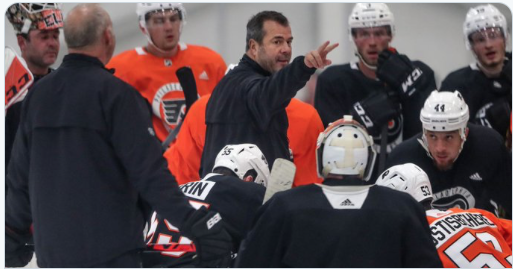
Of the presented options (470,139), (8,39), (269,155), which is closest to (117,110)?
(269,155)

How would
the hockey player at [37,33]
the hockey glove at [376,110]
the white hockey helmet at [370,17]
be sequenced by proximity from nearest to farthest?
the hockey player at [37,33]
the hockey glove at [376,110]
the white hockey helmet at [370,17]

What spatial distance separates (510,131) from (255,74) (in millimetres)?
1525

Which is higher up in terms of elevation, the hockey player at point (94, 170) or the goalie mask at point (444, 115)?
the hockey player at point (94, 170)

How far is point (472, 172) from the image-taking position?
5793 millimetres

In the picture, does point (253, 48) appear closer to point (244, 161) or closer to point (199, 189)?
point (244, 161)

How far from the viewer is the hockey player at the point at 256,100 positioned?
505cm

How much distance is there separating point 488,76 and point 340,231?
8.75 ft

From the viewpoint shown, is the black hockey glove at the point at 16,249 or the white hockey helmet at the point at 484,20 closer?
the black hockey glove at the point at 16,249

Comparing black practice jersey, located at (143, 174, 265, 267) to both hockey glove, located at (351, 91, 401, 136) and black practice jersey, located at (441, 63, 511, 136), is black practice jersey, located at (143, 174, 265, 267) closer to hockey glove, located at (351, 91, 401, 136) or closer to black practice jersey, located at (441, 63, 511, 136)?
hockey glove, located at (351, 91, 401, 136)

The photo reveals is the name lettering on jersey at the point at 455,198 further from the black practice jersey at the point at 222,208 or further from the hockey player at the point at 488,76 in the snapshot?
the black practice jersey at the point at 222,208

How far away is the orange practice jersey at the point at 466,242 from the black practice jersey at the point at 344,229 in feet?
1.98

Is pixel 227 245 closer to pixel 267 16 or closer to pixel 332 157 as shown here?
pixel 332 157

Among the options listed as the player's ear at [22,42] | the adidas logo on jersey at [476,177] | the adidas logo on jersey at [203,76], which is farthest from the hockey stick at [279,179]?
the adidas logo on jersey at [203,76]

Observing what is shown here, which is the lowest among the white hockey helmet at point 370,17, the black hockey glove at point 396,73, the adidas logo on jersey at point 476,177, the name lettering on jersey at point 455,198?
the name lettering on jersey at point 455,198
